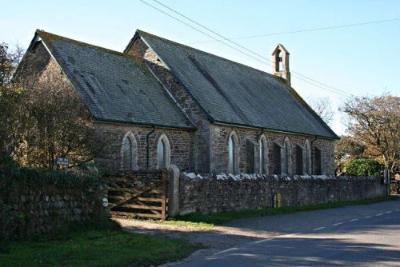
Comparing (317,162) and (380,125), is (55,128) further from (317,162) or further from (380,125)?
(380,125)

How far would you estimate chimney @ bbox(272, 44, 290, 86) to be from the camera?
166ft

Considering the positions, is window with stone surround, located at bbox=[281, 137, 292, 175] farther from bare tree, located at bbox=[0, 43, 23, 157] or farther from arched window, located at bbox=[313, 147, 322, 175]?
bare tree, located at bbox=[0, 43, 23, 157]

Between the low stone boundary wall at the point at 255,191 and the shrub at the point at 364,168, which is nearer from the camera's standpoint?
the low stone boundary wall at the point at 255,191

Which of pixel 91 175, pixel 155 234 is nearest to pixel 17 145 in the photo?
pixel 91 175

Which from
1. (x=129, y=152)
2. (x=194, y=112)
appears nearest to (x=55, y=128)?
(x=129, y=152)

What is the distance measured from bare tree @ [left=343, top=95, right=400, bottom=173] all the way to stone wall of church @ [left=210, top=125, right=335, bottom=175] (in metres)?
12.0

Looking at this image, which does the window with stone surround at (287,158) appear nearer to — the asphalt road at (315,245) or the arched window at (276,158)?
the arched window at (276,158)

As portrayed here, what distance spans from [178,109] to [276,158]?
368 inches

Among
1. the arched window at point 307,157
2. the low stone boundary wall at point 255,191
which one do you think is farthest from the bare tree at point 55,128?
the arched window at point 307,157

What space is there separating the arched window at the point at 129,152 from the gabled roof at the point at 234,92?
5.29 meters

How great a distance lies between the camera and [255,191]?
26266mm

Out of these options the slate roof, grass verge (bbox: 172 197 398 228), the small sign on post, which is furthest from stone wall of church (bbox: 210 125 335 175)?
the small sign on post

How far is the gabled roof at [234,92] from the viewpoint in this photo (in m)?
32.5

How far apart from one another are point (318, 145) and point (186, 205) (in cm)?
2389
